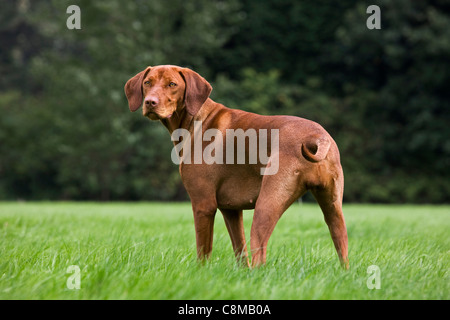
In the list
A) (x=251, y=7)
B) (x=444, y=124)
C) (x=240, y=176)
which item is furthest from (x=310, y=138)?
(x=251, y=7)

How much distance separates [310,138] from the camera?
10.6 feet

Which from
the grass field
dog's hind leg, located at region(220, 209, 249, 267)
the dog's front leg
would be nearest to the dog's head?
the dog's front leg

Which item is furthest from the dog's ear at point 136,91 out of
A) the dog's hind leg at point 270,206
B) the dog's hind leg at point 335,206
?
the dog's hind leg at point 335,206

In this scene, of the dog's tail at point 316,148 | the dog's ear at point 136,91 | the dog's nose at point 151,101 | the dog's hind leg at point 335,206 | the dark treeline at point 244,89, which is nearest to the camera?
the dog's tail at point 316,148

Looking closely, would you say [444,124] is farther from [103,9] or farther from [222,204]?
[222,204]

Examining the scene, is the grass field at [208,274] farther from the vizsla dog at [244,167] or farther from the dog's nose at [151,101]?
the dog's nose at [151,101]

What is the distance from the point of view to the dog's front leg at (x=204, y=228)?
354 centimetres

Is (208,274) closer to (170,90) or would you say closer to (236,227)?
(236,227)

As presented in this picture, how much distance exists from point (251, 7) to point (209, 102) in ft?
67.4

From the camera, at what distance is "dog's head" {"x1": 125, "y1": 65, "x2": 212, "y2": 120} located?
353 centimetres

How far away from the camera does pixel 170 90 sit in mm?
3625

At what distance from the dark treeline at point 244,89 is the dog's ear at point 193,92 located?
15679 millimetres

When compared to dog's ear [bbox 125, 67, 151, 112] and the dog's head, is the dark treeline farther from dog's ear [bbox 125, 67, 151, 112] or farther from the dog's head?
the dog's head

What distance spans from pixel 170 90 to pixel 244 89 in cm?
1832
